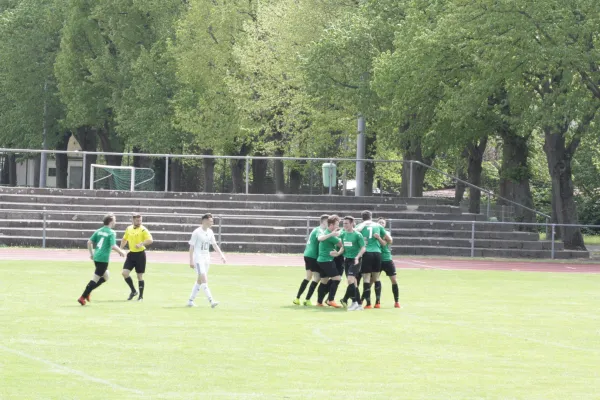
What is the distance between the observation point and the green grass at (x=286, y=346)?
11.5 meters

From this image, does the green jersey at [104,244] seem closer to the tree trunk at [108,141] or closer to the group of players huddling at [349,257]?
the group of players huddling at [349,257]

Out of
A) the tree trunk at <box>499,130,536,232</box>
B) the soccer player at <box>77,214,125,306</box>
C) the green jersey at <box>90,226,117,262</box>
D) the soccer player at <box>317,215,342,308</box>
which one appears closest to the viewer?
the soccer player at <box>77,214,125,306</box>

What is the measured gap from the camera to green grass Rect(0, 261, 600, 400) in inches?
454

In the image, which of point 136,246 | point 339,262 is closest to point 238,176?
point 136,246

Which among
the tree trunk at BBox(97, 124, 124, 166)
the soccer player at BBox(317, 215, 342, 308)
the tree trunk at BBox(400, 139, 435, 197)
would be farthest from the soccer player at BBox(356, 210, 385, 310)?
the tree trunk at BBox(97, 124, 124, 166)

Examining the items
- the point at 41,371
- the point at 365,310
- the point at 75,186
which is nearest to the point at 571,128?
the point at 75,186

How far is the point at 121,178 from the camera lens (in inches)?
1714

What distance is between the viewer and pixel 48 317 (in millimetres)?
17875

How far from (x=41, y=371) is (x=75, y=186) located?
3328cm

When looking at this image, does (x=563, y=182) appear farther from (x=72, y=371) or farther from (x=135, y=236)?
(x=72, y=371)

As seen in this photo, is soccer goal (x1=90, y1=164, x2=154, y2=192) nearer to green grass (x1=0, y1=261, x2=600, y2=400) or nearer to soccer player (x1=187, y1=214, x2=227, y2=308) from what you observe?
green grass (x1=0, y1=261, x2=600, y2=400)

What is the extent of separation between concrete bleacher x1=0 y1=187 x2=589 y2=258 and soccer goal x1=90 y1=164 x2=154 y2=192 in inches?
21.1

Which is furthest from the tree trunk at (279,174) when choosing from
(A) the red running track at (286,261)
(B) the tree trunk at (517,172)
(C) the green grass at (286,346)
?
(C) the green grass at (286,346)

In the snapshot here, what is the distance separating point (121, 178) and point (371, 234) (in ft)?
78.8
